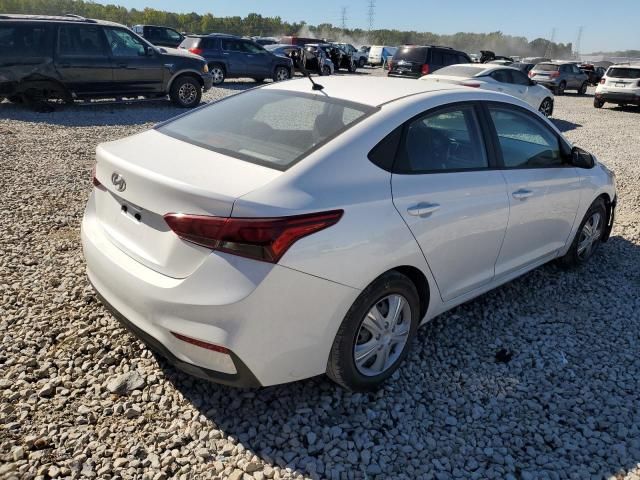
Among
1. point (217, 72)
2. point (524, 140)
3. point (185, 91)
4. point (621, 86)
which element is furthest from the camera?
point (621, 86)

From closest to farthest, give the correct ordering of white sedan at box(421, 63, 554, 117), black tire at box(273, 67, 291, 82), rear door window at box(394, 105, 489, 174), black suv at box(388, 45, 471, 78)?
rear door window at box(394, 105, 489, 174) → white sedan at box(421, 63, 554, 117) → black suv at box(388, 45, 471, 78) → black tire at box(273, 67, 291, 82)

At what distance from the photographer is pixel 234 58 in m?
18.6

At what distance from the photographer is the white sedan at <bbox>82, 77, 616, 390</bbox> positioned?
227cm

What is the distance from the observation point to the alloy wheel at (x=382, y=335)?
2807 mm

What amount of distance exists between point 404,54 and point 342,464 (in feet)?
58.3

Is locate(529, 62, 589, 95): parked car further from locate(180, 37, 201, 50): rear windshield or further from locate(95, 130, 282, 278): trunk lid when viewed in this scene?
locate(95, 130, 282, 278): trunk lid

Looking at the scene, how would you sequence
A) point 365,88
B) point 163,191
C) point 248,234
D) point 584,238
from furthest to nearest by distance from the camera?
point 584,238
point 365,88
point 163,191
point 248,234

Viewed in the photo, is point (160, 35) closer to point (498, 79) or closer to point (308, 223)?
point (498, 79)

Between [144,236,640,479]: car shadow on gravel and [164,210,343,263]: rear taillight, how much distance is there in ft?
3.22

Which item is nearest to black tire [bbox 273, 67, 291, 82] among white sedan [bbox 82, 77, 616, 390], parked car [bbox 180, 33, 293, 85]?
parked car [bbox 180, 33, 293, 85]

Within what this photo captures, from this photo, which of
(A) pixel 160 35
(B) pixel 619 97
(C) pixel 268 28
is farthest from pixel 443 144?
(C) pixel 268 28

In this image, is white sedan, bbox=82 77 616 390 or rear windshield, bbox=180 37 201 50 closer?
white sedan, bbox=82 77 616 390

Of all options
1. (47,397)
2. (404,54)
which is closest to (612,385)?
(47,397)

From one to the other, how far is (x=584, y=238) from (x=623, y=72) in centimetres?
1720
